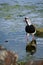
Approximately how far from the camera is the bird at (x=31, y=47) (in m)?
9.68

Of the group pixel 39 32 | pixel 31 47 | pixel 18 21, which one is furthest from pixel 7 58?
pixel 18 21

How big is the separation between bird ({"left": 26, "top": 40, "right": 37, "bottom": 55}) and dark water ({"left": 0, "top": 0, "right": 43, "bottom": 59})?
0.13 m

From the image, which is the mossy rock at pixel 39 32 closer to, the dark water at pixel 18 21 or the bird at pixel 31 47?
the dark water at pixel 18 21

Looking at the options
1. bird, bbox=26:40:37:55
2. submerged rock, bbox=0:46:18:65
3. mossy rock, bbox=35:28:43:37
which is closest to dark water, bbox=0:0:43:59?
bird, bbox=26:40:37:55

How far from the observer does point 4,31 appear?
11.7 metres

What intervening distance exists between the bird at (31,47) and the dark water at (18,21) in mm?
127

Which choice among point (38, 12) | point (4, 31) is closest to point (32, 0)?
point (38, 12)

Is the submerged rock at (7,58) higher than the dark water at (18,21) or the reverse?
higher

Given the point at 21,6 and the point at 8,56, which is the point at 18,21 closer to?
the point at 21,6

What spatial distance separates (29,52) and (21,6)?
7373 mm

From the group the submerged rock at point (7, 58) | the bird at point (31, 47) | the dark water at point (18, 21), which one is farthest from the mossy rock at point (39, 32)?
the submerged rock at point (7, 58)

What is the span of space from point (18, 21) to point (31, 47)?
Answer: 3181mm

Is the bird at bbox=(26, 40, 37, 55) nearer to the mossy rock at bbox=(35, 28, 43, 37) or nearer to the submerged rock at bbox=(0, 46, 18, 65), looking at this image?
the mossy rock at bbox=(35, 28, 43, 37)

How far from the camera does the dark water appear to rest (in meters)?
9.82
